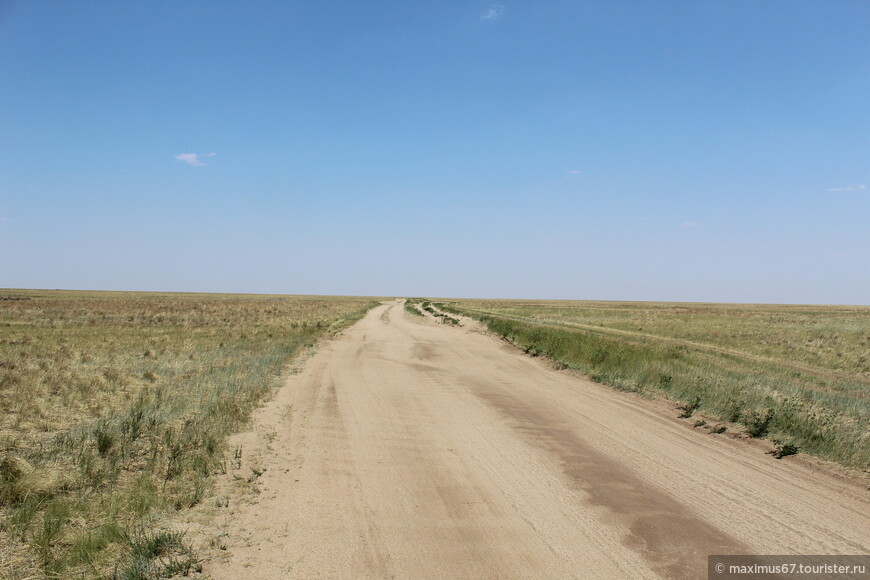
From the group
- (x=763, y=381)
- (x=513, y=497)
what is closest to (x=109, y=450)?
(x=513, y=497)

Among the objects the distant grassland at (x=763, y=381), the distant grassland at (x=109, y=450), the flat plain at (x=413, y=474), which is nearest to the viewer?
the distant grassland at (x=109, y=450)

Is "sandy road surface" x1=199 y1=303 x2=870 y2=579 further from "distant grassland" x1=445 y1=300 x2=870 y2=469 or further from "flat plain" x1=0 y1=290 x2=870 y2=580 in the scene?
"distant grassland" x1=445 y1=300 x2=870 y2=469

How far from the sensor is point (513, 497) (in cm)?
605

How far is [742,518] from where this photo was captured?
552 cm

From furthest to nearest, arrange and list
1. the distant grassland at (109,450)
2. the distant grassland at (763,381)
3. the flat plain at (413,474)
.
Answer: the distant grassland at (763,381) → the flat plain at (413,474) → the distant grassland at (109,450)

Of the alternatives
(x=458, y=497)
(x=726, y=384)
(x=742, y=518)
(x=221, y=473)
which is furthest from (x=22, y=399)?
(x=726, y=384)

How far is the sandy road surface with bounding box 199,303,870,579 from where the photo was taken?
4.57 m

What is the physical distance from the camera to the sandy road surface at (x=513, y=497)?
4.57m

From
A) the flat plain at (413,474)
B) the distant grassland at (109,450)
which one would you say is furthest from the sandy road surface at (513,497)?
the distant grassland at (109,450)

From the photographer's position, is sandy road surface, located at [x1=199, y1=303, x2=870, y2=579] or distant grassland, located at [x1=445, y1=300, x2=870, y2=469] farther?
distant grassland, located at [x1=445, y1=300, x2=870, y2=469]

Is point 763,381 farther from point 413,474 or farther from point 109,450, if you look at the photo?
point 109,450

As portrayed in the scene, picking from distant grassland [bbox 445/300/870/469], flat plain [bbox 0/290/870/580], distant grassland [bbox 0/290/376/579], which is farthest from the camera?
distant grassland [bbox 445/300/870/469]

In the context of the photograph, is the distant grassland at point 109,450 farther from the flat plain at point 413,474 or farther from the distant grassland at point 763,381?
the distant grassland at point 763,381

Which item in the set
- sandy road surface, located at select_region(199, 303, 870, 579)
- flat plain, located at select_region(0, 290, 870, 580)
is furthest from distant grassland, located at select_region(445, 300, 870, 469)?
sandy road surface, located at select_region(199, 303, 870, 579)
